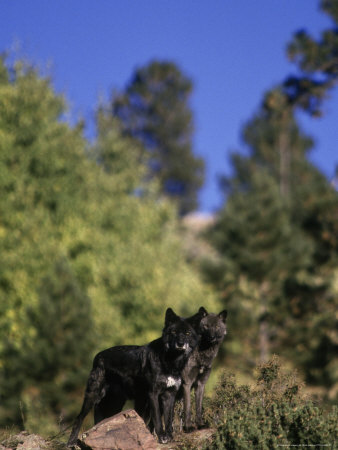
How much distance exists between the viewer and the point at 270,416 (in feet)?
32.2

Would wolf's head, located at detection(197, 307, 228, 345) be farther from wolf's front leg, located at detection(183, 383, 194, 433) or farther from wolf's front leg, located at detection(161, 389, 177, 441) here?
wolf's front leg, located at detection(161, 389, 177, 441)

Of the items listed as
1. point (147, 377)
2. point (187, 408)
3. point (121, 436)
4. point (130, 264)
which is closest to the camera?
point (121, 436)

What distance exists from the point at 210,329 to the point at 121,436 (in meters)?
2.18

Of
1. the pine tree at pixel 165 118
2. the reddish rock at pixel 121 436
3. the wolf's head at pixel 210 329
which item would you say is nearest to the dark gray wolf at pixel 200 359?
the wolf's head at pixel 210 329

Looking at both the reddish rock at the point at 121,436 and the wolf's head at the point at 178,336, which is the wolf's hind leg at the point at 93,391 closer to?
the reddish rock at the point at 121,436

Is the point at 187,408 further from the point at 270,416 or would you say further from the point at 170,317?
the point at 170,317

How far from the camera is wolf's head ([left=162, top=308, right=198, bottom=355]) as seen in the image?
9.62 meters

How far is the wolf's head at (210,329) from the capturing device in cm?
1050

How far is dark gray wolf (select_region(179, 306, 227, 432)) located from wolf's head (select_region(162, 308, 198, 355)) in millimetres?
268

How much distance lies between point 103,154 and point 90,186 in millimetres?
6090

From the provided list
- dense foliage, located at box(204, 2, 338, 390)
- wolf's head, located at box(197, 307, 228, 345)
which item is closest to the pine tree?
dense foliage, located at box(204, 2, 338, 390)

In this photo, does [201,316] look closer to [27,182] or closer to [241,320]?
[27,182]

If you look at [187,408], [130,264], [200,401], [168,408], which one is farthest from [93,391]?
[130,264]

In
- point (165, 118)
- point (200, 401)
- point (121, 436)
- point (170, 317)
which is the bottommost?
point (121, 436)
